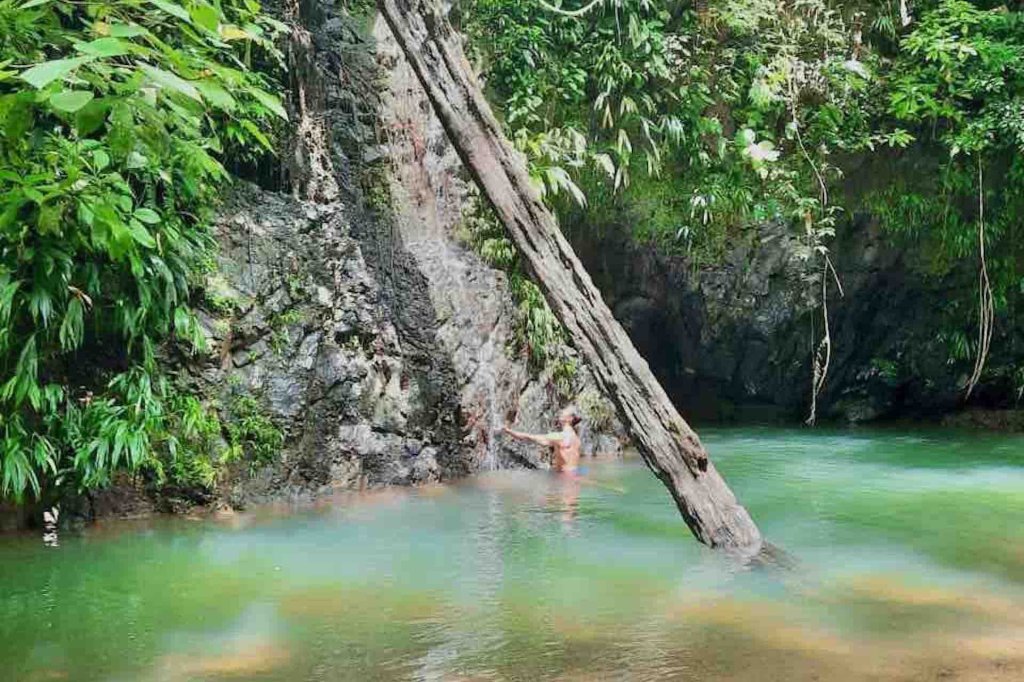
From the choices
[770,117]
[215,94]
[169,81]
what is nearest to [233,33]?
[215,94]

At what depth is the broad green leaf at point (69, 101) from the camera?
1.50 metres

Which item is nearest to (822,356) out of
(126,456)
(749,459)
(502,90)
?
(749,459)

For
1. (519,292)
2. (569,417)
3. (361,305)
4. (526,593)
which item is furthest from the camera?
(519,292)

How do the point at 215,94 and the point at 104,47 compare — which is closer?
the point at 104,47

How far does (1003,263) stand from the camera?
1052 cm

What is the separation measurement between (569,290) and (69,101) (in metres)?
4.30

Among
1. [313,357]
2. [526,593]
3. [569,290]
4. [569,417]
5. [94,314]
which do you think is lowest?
[526,593]

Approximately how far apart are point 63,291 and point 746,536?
4.41 m

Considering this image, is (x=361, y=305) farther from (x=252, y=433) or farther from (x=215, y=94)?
(x=215, y=94)

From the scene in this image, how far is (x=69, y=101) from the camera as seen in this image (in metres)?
1.51

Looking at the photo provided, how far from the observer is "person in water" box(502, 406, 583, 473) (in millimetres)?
8391

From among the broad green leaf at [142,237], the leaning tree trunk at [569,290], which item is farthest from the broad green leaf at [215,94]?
the leaning tree trunk at [569,290]

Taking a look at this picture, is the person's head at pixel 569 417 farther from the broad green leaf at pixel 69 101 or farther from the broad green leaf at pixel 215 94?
the broad green leaf at pixel 69 101

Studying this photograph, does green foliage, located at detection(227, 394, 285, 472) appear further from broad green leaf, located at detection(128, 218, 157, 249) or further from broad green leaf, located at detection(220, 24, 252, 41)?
broad green leaf, located at detection(220, 24, 252, 41)
